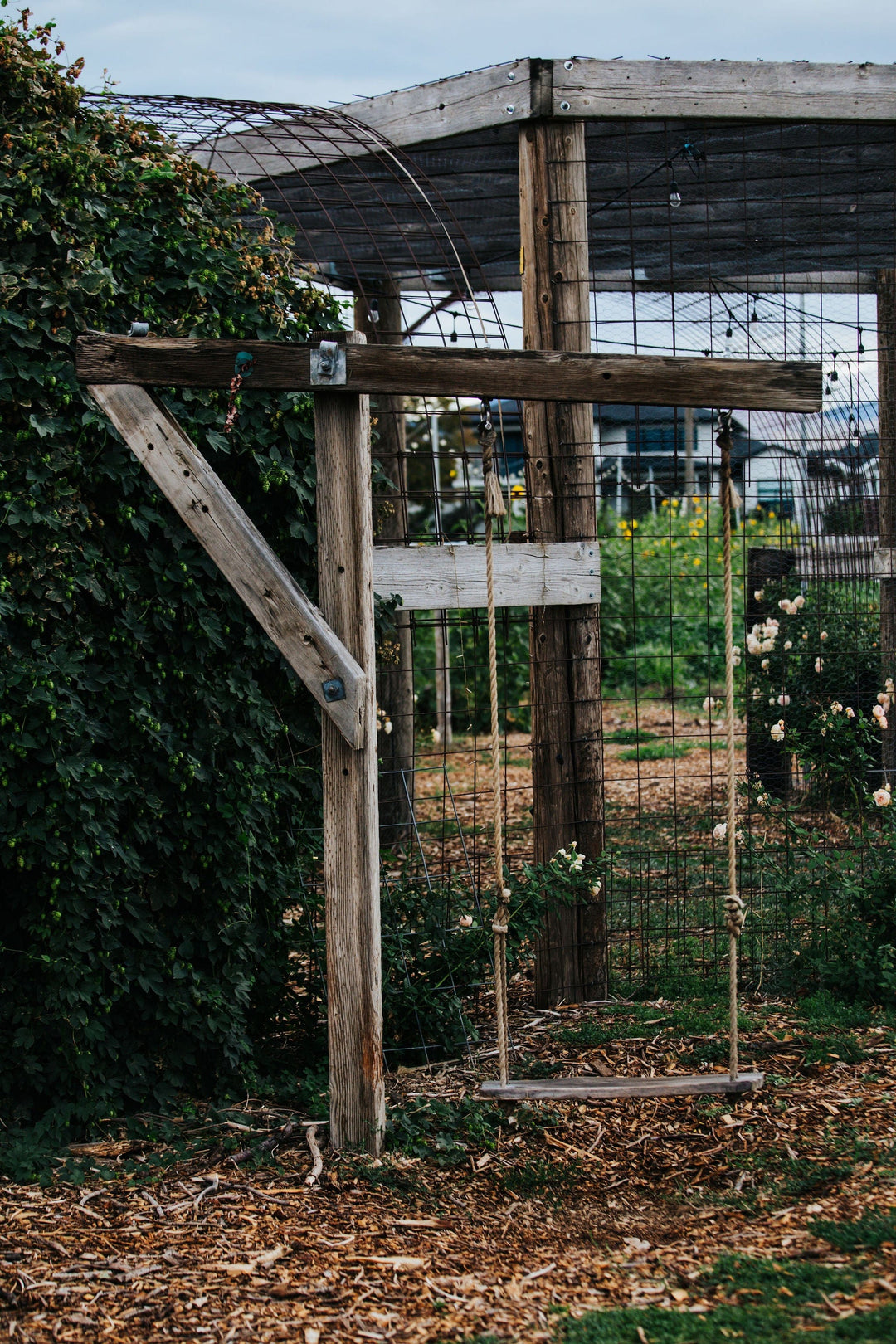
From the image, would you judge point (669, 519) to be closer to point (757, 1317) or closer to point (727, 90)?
point (727, 90)

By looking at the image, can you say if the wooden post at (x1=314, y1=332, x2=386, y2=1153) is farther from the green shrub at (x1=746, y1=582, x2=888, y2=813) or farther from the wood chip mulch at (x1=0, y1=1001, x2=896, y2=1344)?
the green shrub at (x1=746, y1=582, x2=888, y2=813)

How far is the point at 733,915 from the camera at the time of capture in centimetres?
356

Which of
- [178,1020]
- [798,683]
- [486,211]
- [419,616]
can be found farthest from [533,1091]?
[419,616]

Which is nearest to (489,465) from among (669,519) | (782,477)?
(782,477)

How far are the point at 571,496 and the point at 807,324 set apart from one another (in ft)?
9.16

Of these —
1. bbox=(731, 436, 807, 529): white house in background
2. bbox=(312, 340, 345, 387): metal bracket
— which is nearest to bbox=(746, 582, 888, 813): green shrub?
bbox=(731, 436, 807, 529): white house in background

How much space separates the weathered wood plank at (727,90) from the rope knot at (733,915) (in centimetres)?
305

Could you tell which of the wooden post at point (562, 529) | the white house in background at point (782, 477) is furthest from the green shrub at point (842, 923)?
the white house in background at point (782, 477)

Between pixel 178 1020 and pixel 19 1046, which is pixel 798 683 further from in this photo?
pixel 19 1046

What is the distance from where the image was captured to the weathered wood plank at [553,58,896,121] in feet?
15.1

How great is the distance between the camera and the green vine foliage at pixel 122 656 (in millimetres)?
3395

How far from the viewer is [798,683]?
6656mm

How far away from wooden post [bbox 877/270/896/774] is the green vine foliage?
390 cm

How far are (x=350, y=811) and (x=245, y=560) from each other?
2.58 ft
